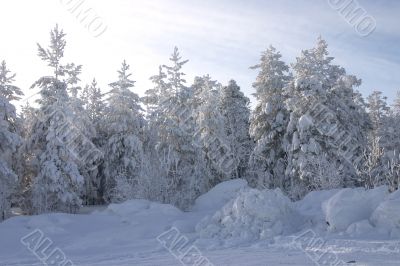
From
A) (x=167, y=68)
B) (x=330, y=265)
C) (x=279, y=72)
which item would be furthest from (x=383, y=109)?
(x=330, y=265)

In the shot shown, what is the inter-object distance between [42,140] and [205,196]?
37.6ft

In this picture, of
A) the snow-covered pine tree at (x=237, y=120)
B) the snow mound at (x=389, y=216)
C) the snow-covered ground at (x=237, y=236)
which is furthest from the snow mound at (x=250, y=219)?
the snow-covered pine tree at (x=237, y=120)

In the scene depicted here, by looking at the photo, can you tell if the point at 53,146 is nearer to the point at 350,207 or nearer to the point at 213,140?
the point at 213,140

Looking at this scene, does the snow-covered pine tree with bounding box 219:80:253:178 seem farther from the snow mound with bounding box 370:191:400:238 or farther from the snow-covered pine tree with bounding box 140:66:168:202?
the snow mound with bounding box 370:191:400:238

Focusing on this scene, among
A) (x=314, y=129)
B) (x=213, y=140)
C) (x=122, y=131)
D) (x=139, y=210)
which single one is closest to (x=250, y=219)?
(x=139, y=210)

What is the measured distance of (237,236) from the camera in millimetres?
13180

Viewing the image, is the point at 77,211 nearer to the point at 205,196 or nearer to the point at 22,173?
the point at 22,173

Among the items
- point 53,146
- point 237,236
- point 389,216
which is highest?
point 53,146

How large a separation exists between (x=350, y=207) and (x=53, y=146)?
1971 centimetres

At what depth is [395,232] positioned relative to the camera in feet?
36.7

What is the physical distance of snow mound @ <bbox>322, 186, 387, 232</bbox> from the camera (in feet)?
40.5

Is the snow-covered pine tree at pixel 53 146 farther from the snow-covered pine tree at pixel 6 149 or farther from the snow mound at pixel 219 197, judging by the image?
the snow mound at pixel 219 197

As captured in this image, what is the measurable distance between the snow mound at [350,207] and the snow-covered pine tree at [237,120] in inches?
905

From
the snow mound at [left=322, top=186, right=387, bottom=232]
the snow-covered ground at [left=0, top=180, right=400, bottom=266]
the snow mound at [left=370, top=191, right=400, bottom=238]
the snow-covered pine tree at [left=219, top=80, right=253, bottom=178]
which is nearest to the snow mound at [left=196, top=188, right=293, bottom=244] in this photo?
the snow-covered ground at [left=0, top=180, right=400, bottom=266]
